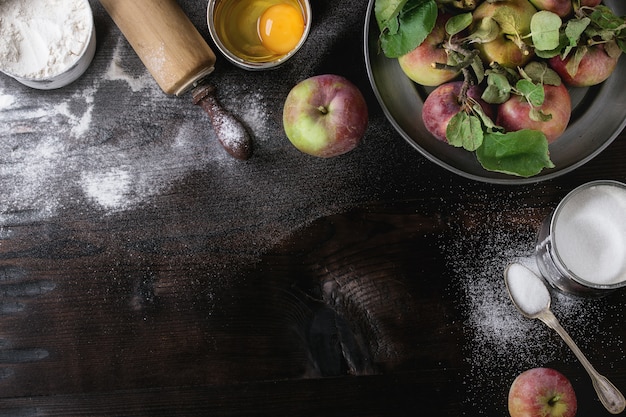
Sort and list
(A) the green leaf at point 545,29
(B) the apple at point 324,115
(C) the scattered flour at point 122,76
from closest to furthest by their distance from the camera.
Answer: (A) the green leaf at point 545,29, (B) the apple at point 324,115, (C) the scattered flour at point 122,76

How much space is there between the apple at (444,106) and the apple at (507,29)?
5cm

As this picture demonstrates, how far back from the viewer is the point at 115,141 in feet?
3.46

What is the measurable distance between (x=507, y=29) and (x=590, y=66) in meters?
0.14

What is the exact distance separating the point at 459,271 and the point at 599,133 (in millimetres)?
306

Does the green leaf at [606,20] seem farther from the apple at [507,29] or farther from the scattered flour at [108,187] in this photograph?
the scattered flour at [108,187]

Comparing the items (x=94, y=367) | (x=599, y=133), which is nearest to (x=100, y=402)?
(x=94, y=367)

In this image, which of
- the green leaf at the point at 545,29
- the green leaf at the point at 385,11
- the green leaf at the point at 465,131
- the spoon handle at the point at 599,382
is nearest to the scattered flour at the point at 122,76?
the green leaf at the point at 385,11

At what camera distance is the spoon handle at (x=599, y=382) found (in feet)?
3.26

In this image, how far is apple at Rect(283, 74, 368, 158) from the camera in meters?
0.96

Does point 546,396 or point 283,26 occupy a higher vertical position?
point 283,26

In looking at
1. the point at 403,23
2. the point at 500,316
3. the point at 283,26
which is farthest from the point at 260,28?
the point at 500,316

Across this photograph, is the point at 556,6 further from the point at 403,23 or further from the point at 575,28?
the point at 403,23

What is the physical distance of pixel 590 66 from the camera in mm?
901

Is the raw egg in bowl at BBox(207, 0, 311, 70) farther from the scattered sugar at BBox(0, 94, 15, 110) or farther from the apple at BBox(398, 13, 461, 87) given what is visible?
the scattered sugar at BBox(0, 94, 15, 110)
